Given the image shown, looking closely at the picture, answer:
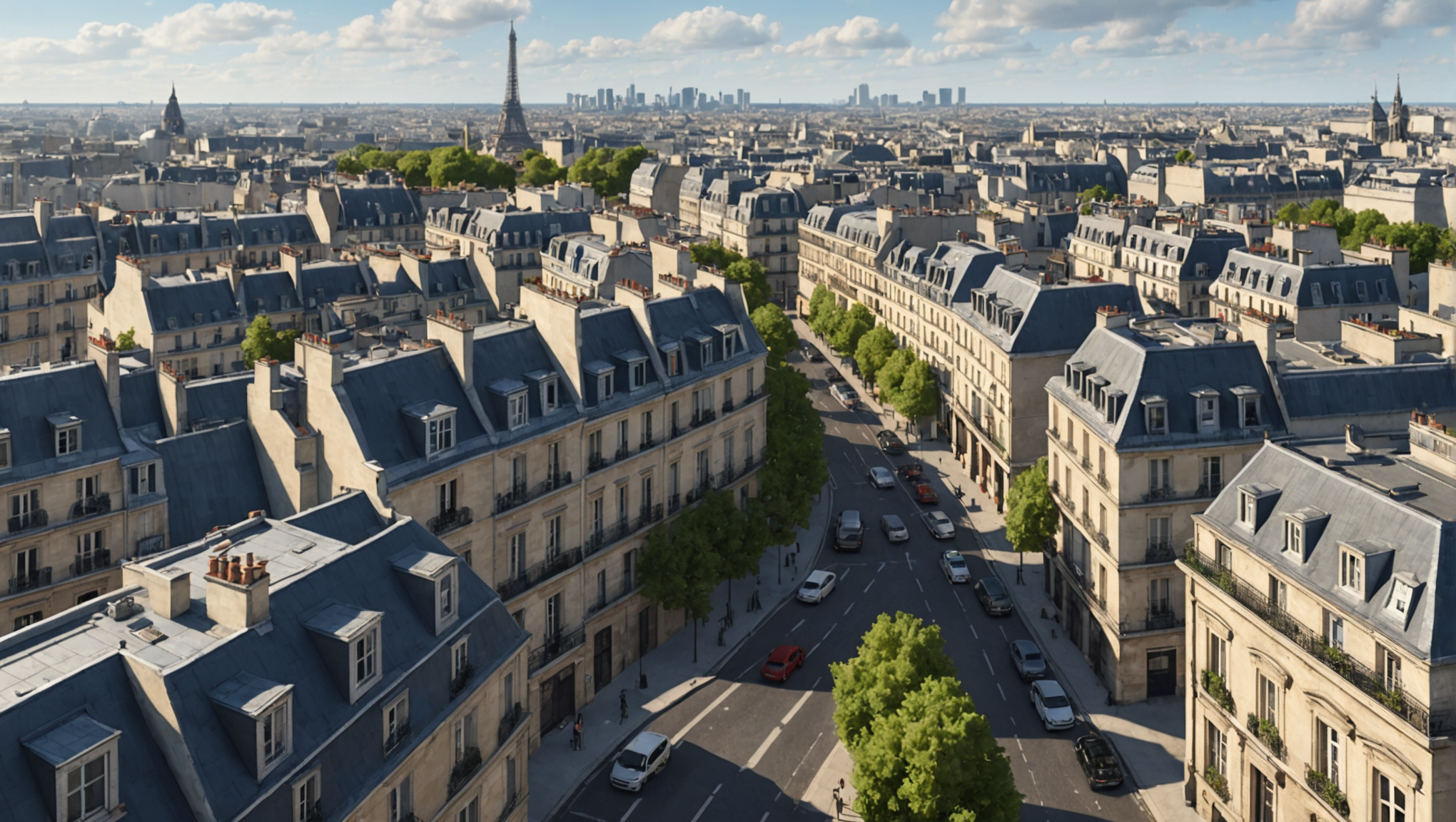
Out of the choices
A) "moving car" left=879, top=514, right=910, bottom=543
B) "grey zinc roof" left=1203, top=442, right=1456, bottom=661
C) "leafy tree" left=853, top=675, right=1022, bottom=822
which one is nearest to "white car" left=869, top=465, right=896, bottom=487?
"moving car" left=879, top=514, right=910, bottom=543

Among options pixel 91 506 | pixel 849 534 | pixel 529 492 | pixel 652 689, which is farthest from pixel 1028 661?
pixel 91 506

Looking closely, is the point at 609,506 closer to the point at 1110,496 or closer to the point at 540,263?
the point at 1110,496

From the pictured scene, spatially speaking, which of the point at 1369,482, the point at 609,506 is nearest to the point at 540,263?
the point at 609,506

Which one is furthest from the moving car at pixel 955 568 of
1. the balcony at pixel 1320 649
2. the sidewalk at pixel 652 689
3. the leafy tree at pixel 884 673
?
the leafy tree at pixel 884 673

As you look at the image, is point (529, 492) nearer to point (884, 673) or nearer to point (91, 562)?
point (91, 562)

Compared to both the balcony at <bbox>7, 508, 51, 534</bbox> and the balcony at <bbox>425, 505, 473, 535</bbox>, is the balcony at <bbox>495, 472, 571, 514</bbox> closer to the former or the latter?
the balcony at <bbox>425, 505, 473, 535</bbox>
